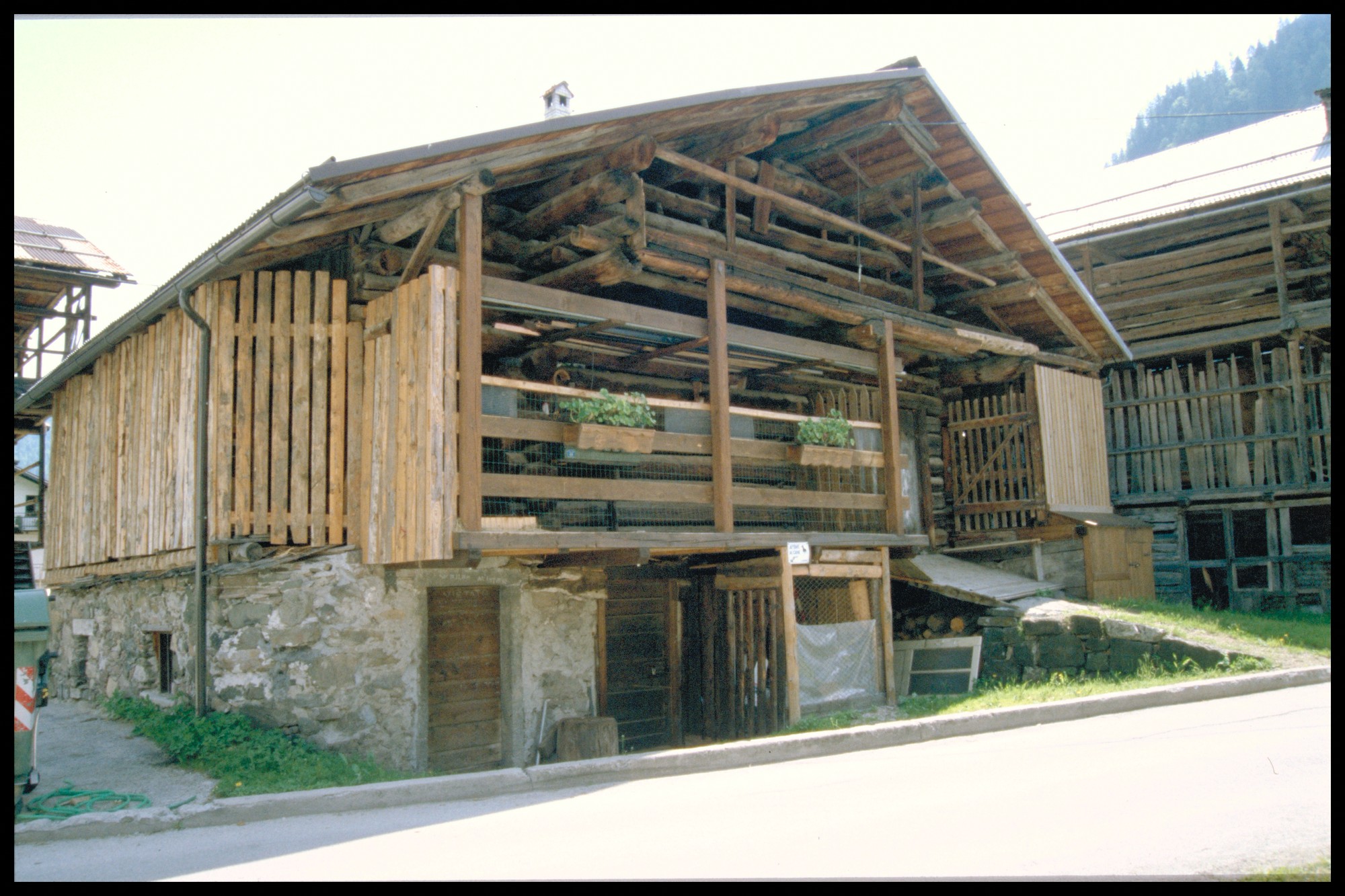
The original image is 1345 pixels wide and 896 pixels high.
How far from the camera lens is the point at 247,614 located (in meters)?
9.39

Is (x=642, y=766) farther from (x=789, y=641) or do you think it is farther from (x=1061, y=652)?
(x=1061, y=652)

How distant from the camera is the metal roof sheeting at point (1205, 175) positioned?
685 inches

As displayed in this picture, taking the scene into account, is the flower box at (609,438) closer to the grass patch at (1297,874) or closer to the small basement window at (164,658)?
the small basement window at (164,658)

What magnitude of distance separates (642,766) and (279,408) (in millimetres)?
4809

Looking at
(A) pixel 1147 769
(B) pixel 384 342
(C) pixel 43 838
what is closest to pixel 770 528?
(B) pixel 384 342

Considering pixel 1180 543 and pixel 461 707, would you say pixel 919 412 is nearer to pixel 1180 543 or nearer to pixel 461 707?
pixel 1180 543

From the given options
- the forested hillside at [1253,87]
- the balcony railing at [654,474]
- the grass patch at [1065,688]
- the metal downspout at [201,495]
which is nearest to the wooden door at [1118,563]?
the grass patch at [1065,688]

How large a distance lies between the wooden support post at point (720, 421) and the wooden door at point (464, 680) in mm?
2574

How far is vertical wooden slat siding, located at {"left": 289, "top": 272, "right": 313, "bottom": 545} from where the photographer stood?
9836mm

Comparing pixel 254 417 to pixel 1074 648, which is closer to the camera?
pixel 254 417

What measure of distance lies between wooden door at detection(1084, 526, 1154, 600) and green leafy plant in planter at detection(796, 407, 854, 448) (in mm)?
5101

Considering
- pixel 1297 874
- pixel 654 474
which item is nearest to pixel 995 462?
pixel 654 474

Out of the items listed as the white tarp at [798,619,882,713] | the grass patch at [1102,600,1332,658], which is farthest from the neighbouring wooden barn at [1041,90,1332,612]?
the white tarp at [798,619,882,713]

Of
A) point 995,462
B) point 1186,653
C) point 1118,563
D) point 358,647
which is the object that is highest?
point 995,462
